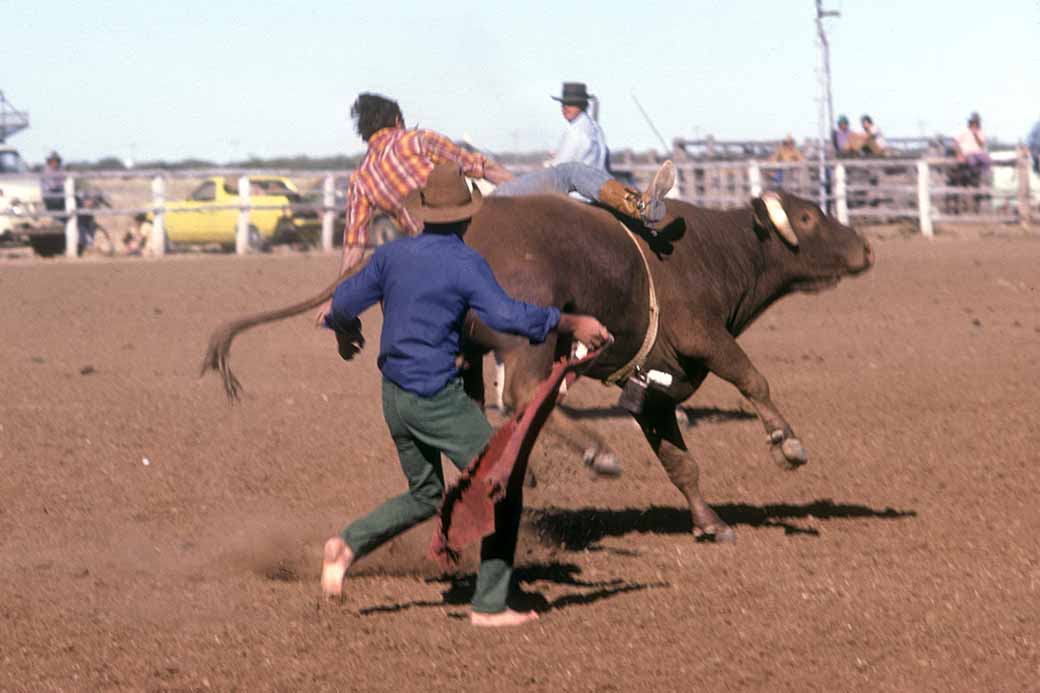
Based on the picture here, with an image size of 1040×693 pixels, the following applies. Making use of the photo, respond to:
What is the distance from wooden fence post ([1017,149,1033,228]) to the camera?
921 inches

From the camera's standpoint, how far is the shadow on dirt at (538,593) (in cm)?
615

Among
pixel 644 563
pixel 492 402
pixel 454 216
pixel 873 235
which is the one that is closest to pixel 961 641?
pixel 644 563

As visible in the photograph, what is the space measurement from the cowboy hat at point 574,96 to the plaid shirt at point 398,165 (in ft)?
7.93

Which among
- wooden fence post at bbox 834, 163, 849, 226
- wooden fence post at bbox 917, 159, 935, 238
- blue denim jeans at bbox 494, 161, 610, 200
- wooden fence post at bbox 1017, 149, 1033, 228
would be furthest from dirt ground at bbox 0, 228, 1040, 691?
wooden fence post at bbox 834, 163, 849, 226

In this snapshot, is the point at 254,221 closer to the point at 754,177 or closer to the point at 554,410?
the point at 754,177

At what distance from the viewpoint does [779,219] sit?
26.5 ft

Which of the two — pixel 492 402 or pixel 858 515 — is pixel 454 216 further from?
pixel 492 402

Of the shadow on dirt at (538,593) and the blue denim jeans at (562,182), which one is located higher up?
the blue denim jeans at (562,182)

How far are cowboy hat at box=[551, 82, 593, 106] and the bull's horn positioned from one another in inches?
82.3

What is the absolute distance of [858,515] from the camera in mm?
7895

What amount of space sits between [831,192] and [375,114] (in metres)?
18.1

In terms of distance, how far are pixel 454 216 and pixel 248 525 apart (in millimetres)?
2623

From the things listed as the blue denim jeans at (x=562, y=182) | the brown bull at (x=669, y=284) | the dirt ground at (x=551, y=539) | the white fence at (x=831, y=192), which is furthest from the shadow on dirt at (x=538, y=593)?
the white fence at (x=831, y=192)

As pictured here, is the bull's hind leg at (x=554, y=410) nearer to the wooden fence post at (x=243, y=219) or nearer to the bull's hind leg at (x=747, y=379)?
the bull's hind leg at (x=747, y=379)
